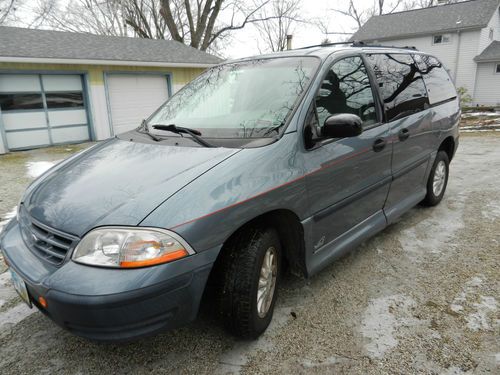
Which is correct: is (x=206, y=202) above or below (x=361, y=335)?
above

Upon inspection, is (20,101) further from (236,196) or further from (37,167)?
(236,196)

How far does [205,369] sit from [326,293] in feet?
3.70

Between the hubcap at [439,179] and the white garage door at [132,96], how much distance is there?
36.7 feet

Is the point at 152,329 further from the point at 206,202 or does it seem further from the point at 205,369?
the point at 206,202

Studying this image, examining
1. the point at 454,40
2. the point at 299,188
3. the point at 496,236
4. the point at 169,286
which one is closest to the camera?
the point at 169,286

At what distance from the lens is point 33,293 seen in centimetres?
193

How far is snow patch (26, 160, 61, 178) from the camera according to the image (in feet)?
25.6

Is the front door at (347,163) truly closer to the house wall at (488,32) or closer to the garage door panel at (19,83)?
the garage door panel at (19,83)

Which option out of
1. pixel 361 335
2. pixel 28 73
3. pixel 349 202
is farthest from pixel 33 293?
pixel 28 73

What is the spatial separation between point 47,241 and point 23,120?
36.1 feet

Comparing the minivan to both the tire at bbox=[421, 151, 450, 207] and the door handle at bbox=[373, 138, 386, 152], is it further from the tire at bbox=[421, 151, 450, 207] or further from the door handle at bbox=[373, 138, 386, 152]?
the tire at bbox=[421, 151, 450, 207]

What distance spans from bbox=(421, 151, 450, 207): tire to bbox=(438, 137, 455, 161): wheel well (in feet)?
0.27

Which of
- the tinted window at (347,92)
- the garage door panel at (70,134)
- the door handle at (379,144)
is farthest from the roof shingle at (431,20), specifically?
the door handle at (379,144)

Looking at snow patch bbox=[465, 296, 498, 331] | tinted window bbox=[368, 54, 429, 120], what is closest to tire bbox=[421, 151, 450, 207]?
tinted window bbox=[368, 54, 429, 120]
